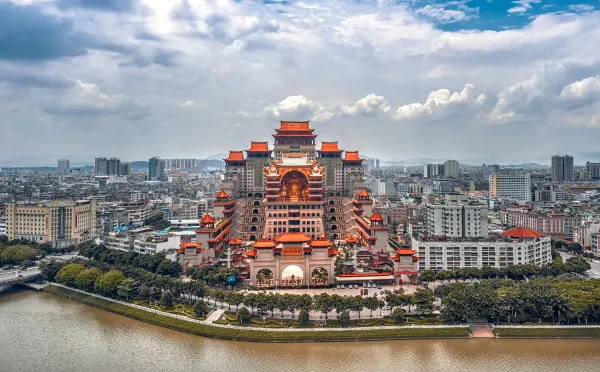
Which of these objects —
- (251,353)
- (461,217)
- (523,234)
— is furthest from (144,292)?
(523,234)

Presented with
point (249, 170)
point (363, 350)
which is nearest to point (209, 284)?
point (363, 350)

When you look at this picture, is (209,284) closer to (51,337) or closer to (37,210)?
(51,337)

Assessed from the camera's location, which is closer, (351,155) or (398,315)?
(398,315)

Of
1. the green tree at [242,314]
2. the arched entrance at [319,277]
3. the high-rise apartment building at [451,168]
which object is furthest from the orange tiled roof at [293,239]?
the high-rise apartment building at [451,168]

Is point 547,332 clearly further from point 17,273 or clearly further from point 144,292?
point 17,273

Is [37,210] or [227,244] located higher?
[37,210]

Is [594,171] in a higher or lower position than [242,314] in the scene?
higher

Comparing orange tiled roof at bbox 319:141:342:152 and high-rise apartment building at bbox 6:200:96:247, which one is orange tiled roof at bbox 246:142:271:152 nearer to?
orange tiled roof at bbox 319:141:342:152
